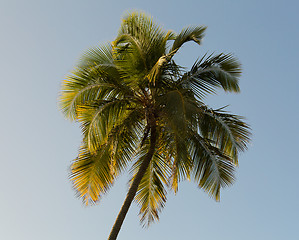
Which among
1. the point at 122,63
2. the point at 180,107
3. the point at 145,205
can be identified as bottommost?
the point at 145,205

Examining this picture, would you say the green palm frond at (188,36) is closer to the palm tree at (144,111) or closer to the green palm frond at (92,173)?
the palm tree at (144,111)

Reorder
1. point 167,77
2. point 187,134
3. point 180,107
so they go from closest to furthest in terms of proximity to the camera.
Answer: point 180,107 → point 187,134 → point 167,77

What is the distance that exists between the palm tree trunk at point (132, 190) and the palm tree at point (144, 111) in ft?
0.09

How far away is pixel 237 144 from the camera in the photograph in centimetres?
1199

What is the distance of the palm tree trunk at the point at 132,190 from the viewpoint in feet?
37.5

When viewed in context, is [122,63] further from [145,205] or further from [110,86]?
[145,205]

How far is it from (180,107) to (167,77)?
178cm

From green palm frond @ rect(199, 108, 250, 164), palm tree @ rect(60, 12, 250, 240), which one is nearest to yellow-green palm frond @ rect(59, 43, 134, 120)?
palm tree @ rect(60, 12, 250, 240)

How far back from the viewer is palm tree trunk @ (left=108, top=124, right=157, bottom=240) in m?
11.4

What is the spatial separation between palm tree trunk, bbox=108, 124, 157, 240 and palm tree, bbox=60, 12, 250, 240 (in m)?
0.03

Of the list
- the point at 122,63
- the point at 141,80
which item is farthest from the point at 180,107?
the point at 122,63

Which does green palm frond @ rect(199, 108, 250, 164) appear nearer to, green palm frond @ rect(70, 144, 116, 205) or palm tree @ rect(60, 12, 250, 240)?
palm tree @ rect(60, 12, 250, 240)

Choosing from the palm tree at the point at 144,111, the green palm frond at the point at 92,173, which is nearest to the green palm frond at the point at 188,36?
the palm tree at the point at 144,111

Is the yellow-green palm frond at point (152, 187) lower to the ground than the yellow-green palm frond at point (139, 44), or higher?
lower
